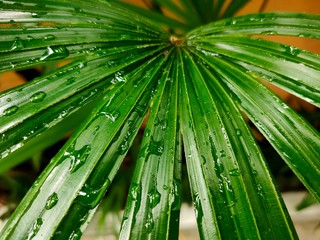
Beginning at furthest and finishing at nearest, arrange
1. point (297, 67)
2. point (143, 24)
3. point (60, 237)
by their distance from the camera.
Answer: point (143, 24)
point (297, 67)
point (60, 237)

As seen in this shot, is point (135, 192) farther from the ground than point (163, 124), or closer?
closer

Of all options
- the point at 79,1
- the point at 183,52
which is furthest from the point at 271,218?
the point at 79,1

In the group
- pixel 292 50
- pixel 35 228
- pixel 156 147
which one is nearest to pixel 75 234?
pixel 35 228

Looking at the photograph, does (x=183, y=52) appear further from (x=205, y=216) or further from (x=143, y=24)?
(x=205, y=216)

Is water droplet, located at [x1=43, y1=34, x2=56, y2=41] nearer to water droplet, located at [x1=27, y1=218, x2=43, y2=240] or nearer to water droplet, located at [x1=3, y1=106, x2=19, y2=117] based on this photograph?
water droplet, located at [x1=3, y1=106, x2=19, y2=117]

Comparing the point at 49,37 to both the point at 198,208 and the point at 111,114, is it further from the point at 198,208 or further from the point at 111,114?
the point at 198,208

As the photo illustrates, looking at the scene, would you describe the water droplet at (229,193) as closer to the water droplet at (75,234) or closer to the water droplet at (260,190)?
the water droplet at (260,190)
